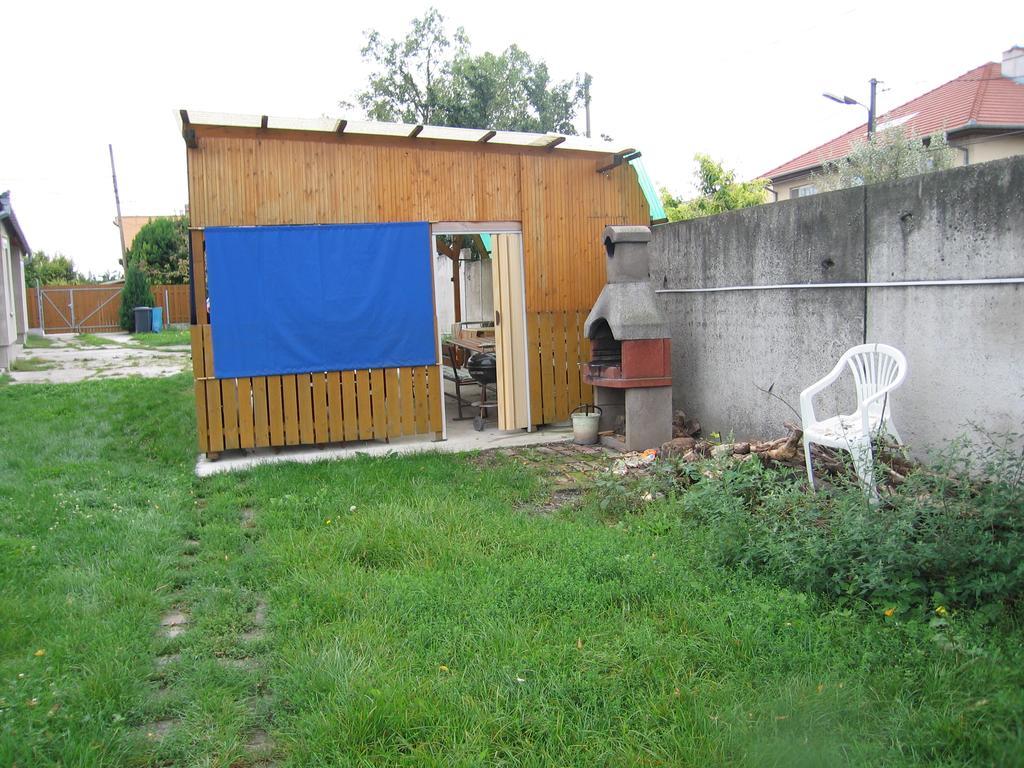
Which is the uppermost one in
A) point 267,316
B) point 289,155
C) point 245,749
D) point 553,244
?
point 289,155

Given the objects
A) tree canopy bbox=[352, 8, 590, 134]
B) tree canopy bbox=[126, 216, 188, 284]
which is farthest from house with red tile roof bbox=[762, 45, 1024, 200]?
tree canopy bbox=[126, 216, 188, 284]

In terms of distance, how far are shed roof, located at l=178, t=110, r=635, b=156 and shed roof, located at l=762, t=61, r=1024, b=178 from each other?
12398mm

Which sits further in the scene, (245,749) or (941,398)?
(941,398)

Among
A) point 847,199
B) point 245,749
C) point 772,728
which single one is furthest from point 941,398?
point 245,749

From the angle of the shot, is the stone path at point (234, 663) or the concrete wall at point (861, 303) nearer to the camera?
the stone path at point (234, 663)

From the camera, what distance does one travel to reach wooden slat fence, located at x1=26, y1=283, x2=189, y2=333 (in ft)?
96.6

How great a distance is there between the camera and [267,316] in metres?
7.64

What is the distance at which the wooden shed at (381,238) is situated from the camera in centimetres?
748

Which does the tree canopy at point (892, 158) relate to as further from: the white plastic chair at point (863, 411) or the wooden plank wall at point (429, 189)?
the white plastic chair at point (863, 411)

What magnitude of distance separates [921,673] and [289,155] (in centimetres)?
660

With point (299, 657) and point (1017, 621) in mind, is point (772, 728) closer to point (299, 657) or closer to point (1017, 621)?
point (1017, 621)

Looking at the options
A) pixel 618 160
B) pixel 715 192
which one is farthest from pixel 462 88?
pixel 618 160

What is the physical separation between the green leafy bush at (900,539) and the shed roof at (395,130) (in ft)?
15.4

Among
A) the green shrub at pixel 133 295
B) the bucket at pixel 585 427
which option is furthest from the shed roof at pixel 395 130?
the green shrub at pixel 133 295
